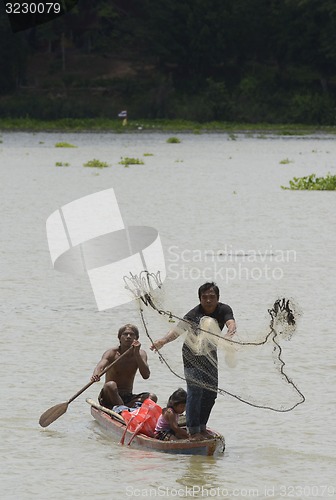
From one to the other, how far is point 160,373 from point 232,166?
36.0 metres

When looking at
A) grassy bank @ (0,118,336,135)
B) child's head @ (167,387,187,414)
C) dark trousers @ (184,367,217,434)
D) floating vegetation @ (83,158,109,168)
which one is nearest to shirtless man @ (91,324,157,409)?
child's head @ (167,387,187,414)

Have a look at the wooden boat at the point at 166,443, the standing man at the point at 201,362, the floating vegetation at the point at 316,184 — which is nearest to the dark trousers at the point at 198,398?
the standing man at the point at 201,362

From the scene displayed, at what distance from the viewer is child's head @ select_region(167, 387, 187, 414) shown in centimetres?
1091

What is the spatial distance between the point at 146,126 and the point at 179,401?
265ft

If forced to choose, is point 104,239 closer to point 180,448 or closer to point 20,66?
point 180,448

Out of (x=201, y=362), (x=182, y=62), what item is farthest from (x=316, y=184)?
(x=182, y=62)

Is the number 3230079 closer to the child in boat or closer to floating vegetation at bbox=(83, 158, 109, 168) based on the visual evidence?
floating vegetation at bbox=(83, 158, 109, 168)

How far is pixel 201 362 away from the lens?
10219 millimetres

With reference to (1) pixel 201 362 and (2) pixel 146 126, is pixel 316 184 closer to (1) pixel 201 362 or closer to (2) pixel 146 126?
(1) pixel 201 362

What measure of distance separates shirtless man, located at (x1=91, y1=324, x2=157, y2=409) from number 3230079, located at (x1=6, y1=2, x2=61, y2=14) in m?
78.6

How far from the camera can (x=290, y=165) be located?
50.1 m

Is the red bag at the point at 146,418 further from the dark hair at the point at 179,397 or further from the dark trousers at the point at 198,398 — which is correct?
the dark trousers at the point at 198,398

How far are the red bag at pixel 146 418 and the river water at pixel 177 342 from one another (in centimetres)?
21

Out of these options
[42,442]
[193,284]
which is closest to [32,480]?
[42,442]
